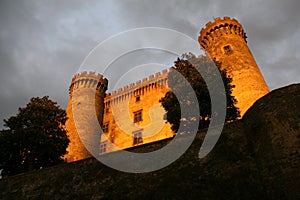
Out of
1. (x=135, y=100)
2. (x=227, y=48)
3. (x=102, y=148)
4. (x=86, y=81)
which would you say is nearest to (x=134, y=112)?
(x=135, y=100)

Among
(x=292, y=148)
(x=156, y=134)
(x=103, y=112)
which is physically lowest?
(x=292, y=148)

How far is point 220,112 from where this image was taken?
55.0 feet

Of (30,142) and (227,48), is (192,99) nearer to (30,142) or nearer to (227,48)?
(30,142)

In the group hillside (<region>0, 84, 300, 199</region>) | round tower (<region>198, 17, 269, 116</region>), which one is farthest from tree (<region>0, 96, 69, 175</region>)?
round tower (<region>198, 17, 269, 116</region>)

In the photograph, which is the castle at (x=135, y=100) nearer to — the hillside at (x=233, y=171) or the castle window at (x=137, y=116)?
the castle window at (x=137, y=116)

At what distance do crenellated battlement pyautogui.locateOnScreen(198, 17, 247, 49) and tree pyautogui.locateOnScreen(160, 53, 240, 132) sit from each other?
36.4 ft

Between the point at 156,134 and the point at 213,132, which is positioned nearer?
the point at 213,132

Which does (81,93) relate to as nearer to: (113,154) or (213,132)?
(113,154)

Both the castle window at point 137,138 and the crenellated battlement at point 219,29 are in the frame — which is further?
the crenellated battlement at point 219,29

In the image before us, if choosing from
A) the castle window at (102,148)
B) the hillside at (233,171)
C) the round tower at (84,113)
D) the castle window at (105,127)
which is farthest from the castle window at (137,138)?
the hillside at (233,171)

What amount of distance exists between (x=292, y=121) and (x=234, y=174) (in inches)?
107

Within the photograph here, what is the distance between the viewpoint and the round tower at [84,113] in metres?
27.5

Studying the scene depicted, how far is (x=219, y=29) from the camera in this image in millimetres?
29453

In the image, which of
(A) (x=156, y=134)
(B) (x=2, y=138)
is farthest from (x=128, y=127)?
(B) (x=2, y=138)
